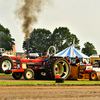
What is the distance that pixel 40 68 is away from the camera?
1298cm

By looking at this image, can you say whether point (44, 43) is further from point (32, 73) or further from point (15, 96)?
point (15, 96)

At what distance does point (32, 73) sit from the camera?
40.7ft

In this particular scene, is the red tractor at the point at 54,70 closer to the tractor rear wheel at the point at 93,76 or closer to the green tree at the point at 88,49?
the tractor rear wheel at the point at 93,76

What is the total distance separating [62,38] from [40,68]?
5182 centimetres

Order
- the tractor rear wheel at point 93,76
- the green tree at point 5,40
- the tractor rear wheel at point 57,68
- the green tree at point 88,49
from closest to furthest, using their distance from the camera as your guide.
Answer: the tractor rear wheel at point 57,68
the tractor rear wheel at point 93,76
the green tree at point 5,40
the green tree at point 88,49

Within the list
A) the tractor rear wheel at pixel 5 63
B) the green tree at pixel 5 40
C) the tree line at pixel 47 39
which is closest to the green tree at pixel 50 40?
the tree line at pixel 47 39

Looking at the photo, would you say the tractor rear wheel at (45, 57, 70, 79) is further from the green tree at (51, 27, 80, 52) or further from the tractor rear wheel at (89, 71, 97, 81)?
the green tree at (51, 27, 80, 52)

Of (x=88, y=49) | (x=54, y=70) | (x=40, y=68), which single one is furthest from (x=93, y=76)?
(x=88, y=49)

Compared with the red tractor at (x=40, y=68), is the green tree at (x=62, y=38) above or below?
above

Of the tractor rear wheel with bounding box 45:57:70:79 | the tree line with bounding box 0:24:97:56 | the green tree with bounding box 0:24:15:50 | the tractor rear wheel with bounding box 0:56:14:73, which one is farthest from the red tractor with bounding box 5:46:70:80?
the tree line with bounding box 0:24:97:56

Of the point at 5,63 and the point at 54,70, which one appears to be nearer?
the point at 54,70

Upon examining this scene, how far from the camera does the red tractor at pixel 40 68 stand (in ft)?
40.6

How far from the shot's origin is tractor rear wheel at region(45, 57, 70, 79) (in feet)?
40.2

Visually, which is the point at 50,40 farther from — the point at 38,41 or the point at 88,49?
the point at 88,49
